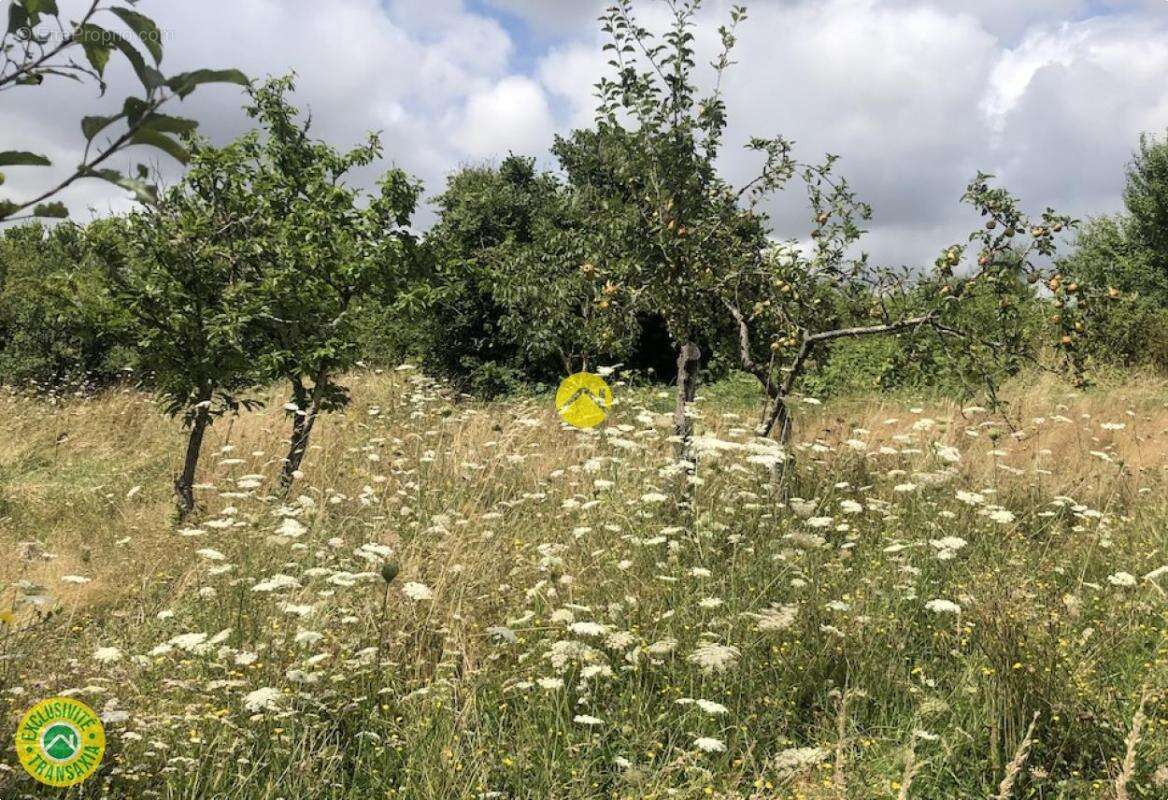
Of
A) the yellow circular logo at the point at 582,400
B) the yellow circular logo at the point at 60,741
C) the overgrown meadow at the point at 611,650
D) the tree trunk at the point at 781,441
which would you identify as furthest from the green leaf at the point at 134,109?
the yellow circular logo at the point at 582,400

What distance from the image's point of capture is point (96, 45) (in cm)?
97

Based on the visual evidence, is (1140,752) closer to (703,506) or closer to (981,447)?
(703,506)

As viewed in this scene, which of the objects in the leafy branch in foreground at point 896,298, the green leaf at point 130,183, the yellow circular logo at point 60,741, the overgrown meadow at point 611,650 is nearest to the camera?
the green leaf at point 130,183

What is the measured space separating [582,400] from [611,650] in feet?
7.84

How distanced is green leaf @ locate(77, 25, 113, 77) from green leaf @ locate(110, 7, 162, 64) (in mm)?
28

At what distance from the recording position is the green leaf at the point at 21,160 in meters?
0.97

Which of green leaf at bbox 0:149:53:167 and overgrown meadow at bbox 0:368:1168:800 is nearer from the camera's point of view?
green leaf at bbox 0:149:53:167

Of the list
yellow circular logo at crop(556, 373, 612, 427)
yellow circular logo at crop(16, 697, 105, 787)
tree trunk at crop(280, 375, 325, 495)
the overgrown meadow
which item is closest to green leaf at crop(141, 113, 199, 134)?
yellow circular logo at crop(16, 697, 105, 787)

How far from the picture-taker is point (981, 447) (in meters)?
7.37

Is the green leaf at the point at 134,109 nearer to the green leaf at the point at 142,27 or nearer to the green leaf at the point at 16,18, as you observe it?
the green leaf at the point at 142,27

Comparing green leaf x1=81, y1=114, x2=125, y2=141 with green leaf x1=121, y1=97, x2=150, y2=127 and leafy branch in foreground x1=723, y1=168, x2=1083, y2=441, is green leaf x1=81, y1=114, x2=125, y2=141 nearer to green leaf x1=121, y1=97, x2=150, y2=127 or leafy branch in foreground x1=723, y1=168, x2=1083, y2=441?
green leaf x1=121, y1=97, x2=150, y2=127

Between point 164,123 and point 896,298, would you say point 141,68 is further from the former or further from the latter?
point 896,298

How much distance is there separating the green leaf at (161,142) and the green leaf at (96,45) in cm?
11

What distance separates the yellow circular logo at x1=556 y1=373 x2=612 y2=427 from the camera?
5156mm
